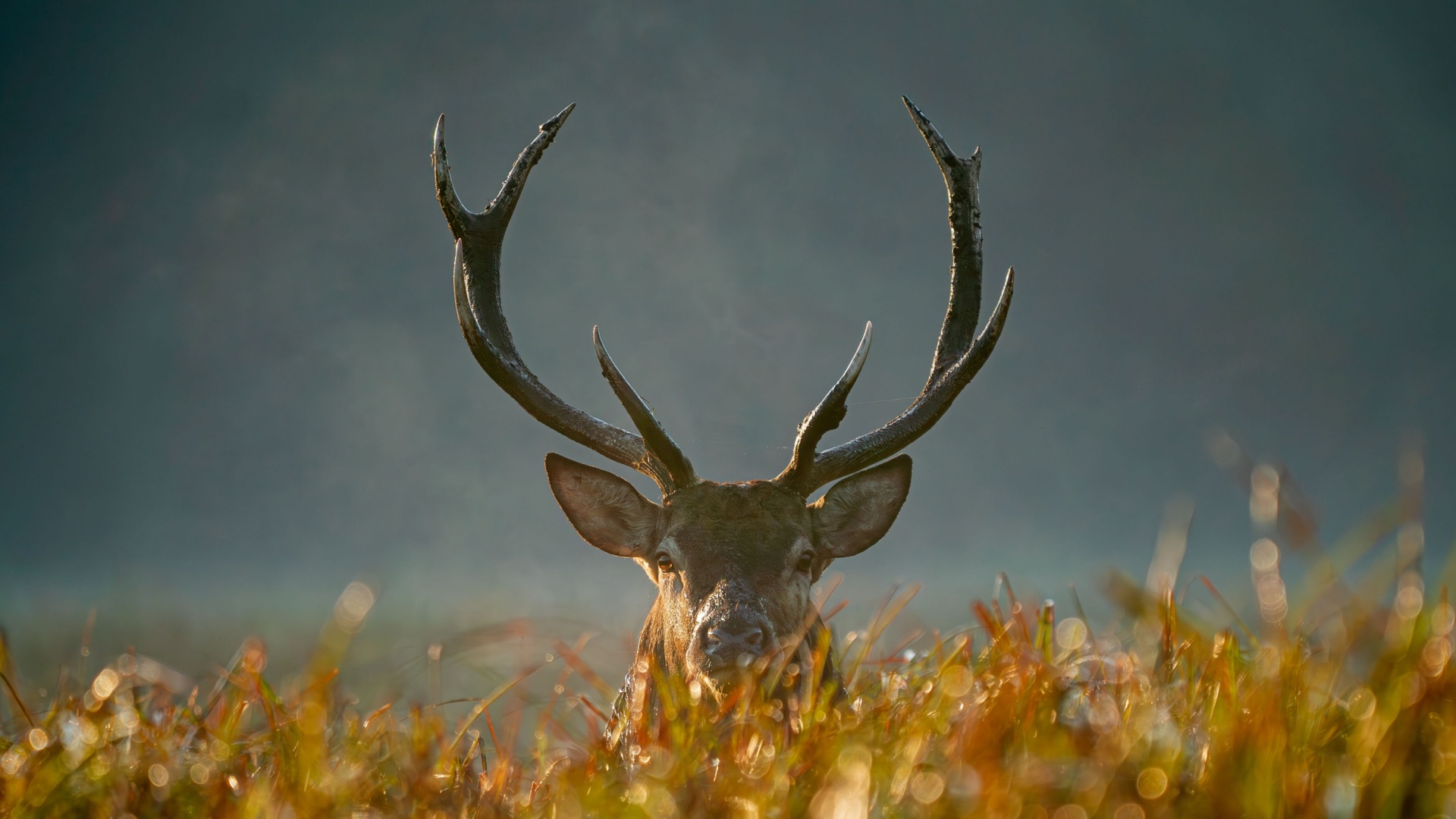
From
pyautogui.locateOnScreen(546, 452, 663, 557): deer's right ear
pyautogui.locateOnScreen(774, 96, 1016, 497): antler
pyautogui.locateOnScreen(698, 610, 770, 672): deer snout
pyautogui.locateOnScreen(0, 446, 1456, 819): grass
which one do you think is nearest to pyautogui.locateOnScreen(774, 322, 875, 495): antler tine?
pyautogui.locateOnScreen(774, 96, 1016, 497): antler

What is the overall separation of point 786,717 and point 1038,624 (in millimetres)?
1075

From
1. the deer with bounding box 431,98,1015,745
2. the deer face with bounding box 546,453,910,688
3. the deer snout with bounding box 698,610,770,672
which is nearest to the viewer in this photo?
the deer snout with bounding box 698,610,770,672

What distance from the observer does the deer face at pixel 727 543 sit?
4559 mm

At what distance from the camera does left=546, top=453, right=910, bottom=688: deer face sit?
456 cm

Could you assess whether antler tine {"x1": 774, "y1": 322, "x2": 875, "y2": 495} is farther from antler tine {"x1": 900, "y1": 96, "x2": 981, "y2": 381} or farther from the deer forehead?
antler tine {"x1": 900, "y1": 96, "x2": 981, "y2": 381}

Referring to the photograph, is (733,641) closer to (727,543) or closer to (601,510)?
(727,543)

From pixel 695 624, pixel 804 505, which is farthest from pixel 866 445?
pixel 695 624

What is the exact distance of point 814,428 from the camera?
20.5ft

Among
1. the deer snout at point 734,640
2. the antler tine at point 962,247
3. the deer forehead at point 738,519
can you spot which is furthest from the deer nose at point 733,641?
the antler tine at point 962,247

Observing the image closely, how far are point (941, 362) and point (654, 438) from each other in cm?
258

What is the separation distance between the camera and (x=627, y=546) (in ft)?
21.1

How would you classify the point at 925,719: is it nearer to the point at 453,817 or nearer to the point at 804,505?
the point at 453,817

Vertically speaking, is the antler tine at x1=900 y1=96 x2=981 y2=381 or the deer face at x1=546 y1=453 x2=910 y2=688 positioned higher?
the antler tine at x1=900 y1=96 x2=981 y2=381

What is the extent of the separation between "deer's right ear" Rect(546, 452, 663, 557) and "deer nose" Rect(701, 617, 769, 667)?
1.88m
